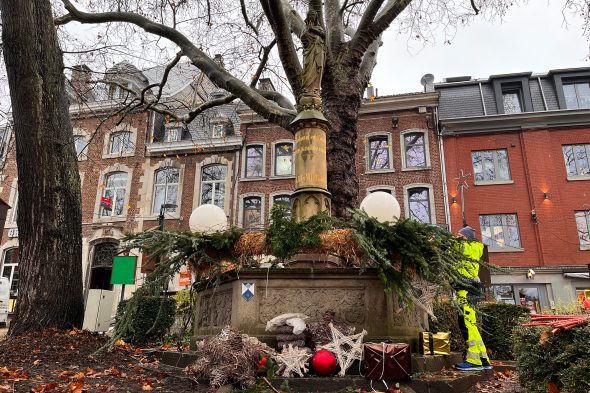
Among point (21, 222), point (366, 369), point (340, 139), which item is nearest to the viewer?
point (366, 369)

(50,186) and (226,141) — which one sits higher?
(226,141)

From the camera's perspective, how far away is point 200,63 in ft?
33.0

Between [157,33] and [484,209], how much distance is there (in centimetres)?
1670

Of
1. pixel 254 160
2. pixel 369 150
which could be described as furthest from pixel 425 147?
pixel 254 160

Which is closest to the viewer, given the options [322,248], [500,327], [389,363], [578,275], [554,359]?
[554,359]

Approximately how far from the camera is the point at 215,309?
5832mm

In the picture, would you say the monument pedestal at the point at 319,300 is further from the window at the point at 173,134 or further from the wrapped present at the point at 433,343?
the window at the point at 173,134

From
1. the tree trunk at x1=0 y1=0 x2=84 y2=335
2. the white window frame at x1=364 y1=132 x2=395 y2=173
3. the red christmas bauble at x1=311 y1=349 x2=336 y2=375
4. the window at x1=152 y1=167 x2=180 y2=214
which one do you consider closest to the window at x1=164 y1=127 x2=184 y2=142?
the window at x1=152 y1=167 x2=180 y2=214

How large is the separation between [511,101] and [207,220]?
842 inches

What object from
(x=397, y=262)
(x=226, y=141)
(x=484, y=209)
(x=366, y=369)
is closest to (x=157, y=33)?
(x=397, y=262)

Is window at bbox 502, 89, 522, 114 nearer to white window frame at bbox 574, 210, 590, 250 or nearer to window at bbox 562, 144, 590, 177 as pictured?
window at bbox 562, 144, 590, 177

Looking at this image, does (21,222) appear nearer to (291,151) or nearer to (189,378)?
(189,378)

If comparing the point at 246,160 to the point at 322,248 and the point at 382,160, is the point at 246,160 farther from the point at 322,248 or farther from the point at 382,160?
the point at 322,248

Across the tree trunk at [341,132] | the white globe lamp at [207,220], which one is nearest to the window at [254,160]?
the tree trunk at [341,132]
